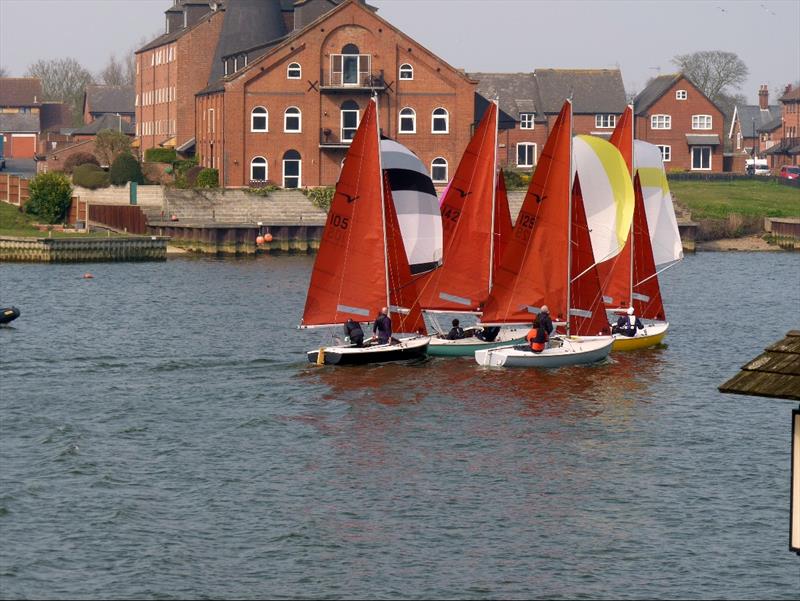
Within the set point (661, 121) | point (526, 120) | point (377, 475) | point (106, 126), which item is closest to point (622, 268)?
point (377, 475)

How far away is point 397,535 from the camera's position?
30.2m

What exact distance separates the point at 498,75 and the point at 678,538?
Answer: 11805cm

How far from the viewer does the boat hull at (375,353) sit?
1956 inches

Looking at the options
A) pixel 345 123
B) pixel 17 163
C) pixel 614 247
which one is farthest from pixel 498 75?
pixel 614 247

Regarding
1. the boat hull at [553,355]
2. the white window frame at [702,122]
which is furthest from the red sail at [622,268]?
the white window frame at [702,122]

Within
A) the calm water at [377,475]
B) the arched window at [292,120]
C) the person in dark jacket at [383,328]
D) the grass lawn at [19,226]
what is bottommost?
the calm water at [377,475]

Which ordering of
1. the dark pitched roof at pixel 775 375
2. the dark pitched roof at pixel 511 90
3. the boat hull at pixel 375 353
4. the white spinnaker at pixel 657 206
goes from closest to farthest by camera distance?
the dark pitched roof at pixel 775 375, the boat hull at pixel 375 353, the white spinnaker at pixel 657 206, the dark pitched roof at pixel 511 90

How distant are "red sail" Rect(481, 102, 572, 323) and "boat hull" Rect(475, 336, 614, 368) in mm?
1658

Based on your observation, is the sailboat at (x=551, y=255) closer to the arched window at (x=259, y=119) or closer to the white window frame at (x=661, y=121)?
the arched window at (x=259, y=119)

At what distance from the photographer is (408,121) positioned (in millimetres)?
111562

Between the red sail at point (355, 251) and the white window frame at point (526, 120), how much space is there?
298ft

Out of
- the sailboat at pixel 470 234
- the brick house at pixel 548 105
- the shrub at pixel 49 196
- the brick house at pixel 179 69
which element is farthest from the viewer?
the brick house at pixel 548 105

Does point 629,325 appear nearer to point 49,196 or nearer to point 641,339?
point 641,339

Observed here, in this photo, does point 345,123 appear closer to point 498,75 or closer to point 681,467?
point 498,75
